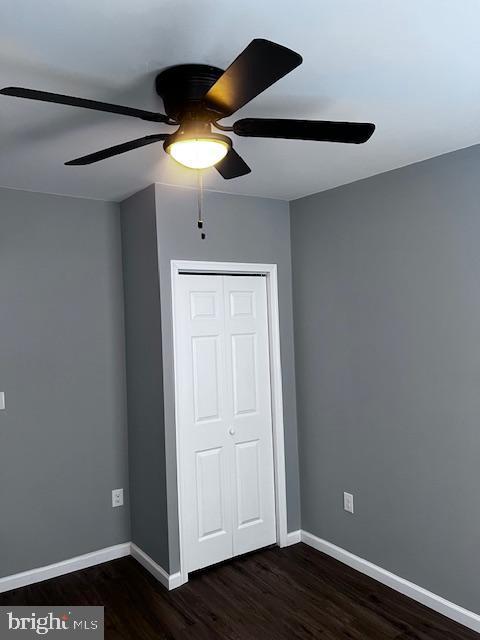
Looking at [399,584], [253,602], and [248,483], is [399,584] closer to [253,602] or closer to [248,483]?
[253,602]

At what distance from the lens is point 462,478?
9.00 feet

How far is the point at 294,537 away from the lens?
373cm

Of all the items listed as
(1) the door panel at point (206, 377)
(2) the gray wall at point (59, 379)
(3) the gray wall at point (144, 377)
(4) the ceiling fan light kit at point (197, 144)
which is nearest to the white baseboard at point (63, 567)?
(2) the gray wall at point (59, 379)

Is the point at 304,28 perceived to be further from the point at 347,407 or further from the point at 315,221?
the point at 347,407

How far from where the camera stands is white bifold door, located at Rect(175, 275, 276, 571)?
11.0 ft

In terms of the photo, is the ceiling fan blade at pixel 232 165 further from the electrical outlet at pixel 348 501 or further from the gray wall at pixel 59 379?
the electrical outlet at pixel 348 501

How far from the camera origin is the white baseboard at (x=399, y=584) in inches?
107

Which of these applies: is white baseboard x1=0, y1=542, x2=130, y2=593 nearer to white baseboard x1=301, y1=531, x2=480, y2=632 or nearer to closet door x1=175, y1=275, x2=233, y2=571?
closet door x1=175, y1=275, x2=233, y2=571

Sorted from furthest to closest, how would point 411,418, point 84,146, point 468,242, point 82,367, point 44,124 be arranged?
1. point 82,367
2. point 411,418
3. point 468,242
4. point 84,146
5. point 44,124

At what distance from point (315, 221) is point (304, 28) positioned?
2.10 meters

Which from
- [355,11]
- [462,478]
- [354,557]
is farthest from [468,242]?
[354,557]

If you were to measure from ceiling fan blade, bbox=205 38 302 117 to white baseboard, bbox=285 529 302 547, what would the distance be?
3.06 metres

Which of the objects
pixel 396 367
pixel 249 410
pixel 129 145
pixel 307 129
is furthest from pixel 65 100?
pixel 249 410

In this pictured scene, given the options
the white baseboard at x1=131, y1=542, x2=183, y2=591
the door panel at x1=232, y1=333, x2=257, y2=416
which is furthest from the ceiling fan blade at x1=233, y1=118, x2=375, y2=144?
the white baseboard at x1=131, y1=542, x2=183, y2=591
